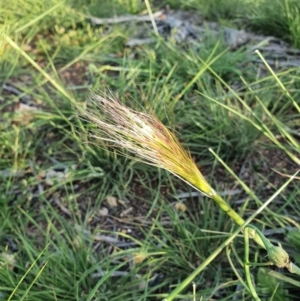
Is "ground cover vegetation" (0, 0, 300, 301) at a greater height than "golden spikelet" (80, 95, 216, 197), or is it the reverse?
"golden spikelet" (80, 95, 216, 197)

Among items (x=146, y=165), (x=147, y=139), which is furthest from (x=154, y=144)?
(x=146, y=165)

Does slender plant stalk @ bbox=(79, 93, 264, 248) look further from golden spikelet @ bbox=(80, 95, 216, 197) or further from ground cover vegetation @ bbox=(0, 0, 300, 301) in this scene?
ground cover vegetation @ bbox=(0, 0, 300, 301)

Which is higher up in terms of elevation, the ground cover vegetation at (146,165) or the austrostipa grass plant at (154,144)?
the austrostipa grass plant at (154,144)

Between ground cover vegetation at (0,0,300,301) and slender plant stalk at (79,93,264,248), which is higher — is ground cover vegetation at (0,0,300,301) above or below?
below

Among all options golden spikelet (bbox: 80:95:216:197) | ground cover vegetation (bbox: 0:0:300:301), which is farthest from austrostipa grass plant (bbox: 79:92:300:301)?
ground cover vegetation (bbox: 0:0:300:301)

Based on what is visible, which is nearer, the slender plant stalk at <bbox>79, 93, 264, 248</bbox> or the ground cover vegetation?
the slender plant stalk at <bbox>79, 93, 264, 248</bbox>

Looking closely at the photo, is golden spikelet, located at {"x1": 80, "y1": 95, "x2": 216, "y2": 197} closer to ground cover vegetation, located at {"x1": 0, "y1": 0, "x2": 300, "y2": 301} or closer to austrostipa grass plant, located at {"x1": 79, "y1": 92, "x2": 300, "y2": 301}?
austrostipa grass plant, located at {"x1": 79, "y1": 92, "x2": 300, "y2": 301}

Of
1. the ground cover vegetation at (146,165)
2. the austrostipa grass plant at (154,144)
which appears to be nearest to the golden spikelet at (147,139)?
the austrostipa grass plant at (154,144)

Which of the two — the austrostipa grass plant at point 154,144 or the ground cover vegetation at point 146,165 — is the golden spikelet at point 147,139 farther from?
the ground cover vegetation at point 146,165

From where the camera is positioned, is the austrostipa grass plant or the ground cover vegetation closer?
the austrostipa grass plant
